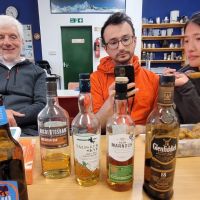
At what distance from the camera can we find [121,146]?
0.54 metres

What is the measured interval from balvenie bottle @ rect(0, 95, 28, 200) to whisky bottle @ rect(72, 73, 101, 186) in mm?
154

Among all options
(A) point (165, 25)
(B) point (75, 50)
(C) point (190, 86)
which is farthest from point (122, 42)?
(A) point (165, 25)

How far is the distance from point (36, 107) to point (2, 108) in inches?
39.0

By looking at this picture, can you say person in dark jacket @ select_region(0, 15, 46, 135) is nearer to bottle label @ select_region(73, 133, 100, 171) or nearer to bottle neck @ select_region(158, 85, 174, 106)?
bottle label @ select_region(73, 133, 100, 171)

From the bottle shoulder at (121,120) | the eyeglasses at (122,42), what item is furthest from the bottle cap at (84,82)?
the eyeglasses at (122,42)

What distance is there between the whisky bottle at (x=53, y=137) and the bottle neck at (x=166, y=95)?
0.28m

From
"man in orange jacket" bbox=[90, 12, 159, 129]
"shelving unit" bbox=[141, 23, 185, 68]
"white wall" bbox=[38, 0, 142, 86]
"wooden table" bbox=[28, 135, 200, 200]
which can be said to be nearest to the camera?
"wooden table" bbox=[28, 135, 200, 200]

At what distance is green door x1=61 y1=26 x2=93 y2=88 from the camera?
216 inches

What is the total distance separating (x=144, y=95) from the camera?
1.29 meters

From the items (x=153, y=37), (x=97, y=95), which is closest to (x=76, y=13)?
(x=153, y=37)

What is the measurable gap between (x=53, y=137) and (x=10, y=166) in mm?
153

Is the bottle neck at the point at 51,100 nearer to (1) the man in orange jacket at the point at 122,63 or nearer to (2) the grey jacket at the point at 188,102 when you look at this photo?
(1) the man in orange jacket at the point at 122,63

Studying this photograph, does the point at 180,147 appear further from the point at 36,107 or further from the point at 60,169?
the point at 36,107

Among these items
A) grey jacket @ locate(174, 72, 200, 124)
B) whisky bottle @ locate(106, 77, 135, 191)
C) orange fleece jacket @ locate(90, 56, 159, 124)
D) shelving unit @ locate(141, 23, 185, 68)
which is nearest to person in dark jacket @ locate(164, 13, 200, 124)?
grey jacket @ locate(174, 72, 200, 124)
